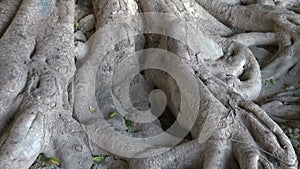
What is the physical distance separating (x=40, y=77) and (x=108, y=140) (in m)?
0.60

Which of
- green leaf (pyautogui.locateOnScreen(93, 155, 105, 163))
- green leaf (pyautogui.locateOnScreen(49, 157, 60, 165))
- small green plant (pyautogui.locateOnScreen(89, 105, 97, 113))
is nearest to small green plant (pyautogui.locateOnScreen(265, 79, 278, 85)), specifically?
small green plant (pyautogui.locateOnScreen(89, 105, 97, 113))

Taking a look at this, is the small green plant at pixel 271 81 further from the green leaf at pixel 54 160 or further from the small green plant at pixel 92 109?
the green leaf at pixel 54 160

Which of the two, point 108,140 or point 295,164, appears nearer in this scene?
point 295,164

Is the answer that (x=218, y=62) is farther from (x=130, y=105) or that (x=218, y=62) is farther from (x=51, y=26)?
(x=51, y=26)

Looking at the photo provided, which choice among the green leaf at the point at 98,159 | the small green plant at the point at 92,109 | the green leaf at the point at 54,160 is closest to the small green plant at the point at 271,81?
the small green plant at the point at 92,109

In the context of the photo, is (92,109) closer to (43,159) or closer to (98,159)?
(98,159)

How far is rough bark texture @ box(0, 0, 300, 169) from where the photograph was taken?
271 cm

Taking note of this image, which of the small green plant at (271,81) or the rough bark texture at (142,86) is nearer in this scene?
the rough bark texture at (142,86)

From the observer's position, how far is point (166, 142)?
295 cm

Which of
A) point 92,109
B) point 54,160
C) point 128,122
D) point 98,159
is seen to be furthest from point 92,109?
point 54,160

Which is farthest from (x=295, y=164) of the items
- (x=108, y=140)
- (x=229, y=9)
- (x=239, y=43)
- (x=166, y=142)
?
(x=229, y=9)

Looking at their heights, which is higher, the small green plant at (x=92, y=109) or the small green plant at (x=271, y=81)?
the small green plant at (x=92, y=109)

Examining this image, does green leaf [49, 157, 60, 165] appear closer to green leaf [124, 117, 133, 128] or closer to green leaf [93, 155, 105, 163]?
green leaf [93, 155, 105, 163]

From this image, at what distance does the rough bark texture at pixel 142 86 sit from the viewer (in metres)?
2.71
